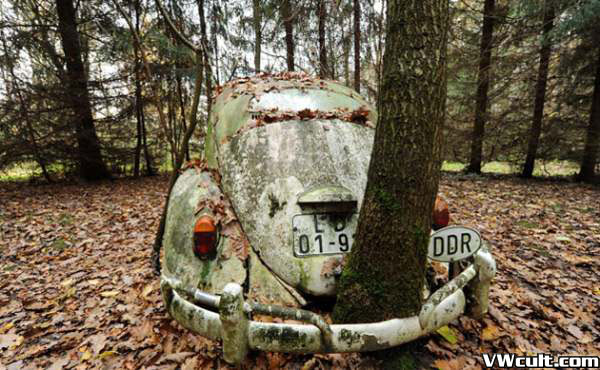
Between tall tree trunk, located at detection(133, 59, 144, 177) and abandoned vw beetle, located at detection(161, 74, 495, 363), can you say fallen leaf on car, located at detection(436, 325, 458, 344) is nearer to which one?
abandoned vw beetle, located at detection(161, 74, 495, 363)

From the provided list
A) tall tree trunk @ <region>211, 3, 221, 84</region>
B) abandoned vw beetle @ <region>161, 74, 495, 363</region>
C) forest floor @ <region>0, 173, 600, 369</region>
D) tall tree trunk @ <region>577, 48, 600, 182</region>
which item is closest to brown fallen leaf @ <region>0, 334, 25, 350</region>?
forest floor @ <region>0, 173, 600, 369</region>

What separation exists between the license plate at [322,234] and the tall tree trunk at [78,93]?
31.7ft

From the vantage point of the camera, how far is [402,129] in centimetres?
161

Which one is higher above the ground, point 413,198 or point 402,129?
point 402,129

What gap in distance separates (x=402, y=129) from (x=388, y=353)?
132 cm

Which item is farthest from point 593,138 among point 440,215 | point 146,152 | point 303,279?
point 146,152

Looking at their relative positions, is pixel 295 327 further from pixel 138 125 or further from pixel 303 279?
pixel 138 125

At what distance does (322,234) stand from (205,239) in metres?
0.81

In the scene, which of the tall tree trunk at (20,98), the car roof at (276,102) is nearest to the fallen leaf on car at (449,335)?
the car roof at (276,102)

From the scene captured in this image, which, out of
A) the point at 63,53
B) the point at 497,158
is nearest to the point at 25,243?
the point at 63,53

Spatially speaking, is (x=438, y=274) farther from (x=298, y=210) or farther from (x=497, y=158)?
(x=497, y=158)

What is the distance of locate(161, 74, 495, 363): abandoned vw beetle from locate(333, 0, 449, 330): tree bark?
168mm

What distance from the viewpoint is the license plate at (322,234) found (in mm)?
2057

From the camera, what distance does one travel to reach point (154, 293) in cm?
302
